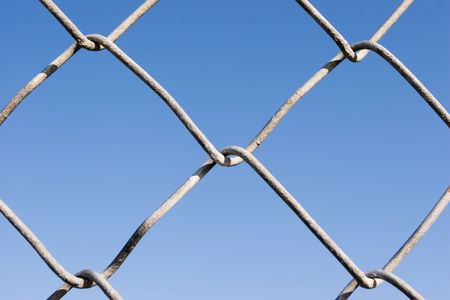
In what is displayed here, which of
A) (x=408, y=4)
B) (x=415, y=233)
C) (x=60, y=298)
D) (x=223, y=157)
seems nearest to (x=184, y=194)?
(x=223, y=157)

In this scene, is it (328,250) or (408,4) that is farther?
(408,4)

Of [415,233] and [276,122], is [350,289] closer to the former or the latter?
[415,233]

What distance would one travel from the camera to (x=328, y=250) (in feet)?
2.23

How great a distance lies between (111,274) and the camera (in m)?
0.65

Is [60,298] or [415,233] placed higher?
[60,298]

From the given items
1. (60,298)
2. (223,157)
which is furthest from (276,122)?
(60,298)

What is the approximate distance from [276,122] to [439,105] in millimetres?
222

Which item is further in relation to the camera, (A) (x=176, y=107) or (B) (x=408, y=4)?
(B) (x=408, y=4)

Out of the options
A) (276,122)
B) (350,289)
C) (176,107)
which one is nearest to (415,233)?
(350,289)

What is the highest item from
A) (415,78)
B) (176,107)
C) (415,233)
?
(176,107)

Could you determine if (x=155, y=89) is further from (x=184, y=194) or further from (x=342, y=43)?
(x=342, y=43)

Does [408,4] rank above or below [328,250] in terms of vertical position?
above

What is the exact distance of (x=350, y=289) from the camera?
26.7 inches

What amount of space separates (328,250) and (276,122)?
158mm
